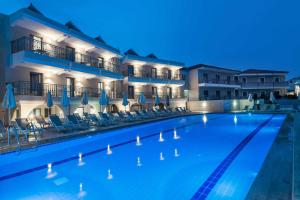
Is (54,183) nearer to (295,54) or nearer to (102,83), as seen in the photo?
(102,83)

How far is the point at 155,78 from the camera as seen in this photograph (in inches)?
1099

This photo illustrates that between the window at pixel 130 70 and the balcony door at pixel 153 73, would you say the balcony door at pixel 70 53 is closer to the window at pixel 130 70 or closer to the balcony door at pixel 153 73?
the window at pixel 130 70

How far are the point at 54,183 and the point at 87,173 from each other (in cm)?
85

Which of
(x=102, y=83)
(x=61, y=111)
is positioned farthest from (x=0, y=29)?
(x=102, y=83)

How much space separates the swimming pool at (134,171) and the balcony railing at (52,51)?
8590 millimetres

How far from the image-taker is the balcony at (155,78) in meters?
25.2

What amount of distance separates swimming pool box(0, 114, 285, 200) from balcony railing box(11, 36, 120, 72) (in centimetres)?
859

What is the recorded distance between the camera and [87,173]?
217 inches

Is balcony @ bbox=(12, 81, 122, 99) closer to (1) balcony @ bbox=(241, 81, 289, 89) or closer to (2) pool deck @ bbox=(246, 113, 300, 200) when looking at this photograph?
(2) pool deck @ bbox=(246, 113, 300, 200)

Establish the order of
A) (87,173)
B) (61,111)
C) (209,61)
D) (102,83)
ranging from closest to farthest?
(87,173), (61,111), (102,83), (209,61)

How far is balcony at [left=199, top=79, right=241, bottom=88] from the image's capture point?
3258 centimetres

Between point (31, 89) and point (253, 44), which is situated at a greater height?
point (253, 44)

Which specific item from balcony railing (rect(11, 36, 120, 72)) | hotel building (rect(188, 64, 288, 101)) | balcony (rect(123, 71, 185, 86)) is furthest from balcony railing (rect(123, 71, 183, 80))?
balcony railing (rect(11, 36, 120, 72))

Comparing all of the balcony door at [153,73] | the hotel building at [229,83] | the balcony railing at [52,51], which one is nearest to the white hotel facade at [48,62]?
the balcony railing at [52,51]
